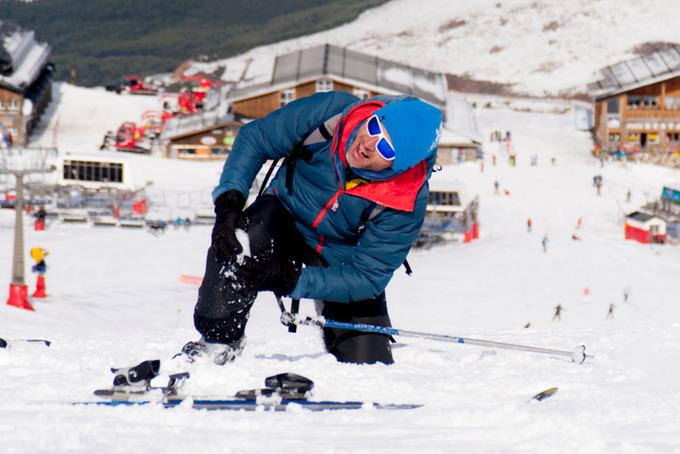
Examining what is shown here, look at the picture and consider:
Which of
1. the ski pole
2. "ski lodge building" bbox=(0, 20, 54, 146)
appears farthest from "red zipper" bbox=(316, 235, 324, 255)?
"ski lodge building" bbox=(0, 20, 54, 146)

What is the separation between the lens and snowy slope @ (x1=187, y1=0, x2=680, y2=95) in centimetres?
8750

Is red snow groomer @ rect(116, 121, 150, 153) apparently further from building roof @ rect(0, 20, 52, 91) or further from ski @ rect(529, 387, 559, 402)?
ski @ rect(529, 387, 559, 402)

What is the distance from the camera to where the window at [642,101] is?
57.9 metres

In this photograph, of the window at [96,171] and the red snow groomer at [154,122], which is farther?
the red snow groomer at [154,122]

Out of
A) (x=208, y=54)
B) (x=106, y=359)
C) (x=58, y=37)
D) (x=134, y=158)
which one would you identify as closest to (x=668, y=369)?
(x=106, y=359)

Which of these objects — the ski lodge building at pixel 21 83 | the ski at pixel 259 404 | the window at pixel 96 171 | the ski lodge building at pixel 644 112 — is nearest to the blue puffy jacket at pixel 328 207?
the ski at pixel 259 404

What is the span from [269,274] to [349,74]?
47331 millimetres

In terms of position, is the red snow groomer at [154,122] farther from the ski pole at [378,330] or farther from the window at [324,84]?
the ski pole at [378,330]

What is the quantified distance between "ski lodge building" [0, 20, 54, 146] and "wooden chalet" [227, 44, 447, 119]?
1034 centimetres

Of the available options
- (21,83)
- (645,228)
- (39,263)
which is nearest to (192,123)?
(21,83)

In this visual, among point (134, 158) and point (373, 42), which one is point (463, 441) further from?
point (373, 42)

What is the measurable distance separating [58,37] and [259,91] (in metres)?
84.6

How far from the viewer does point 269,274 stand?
5.81 metres

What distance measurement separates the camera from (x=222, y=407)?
498 cm
